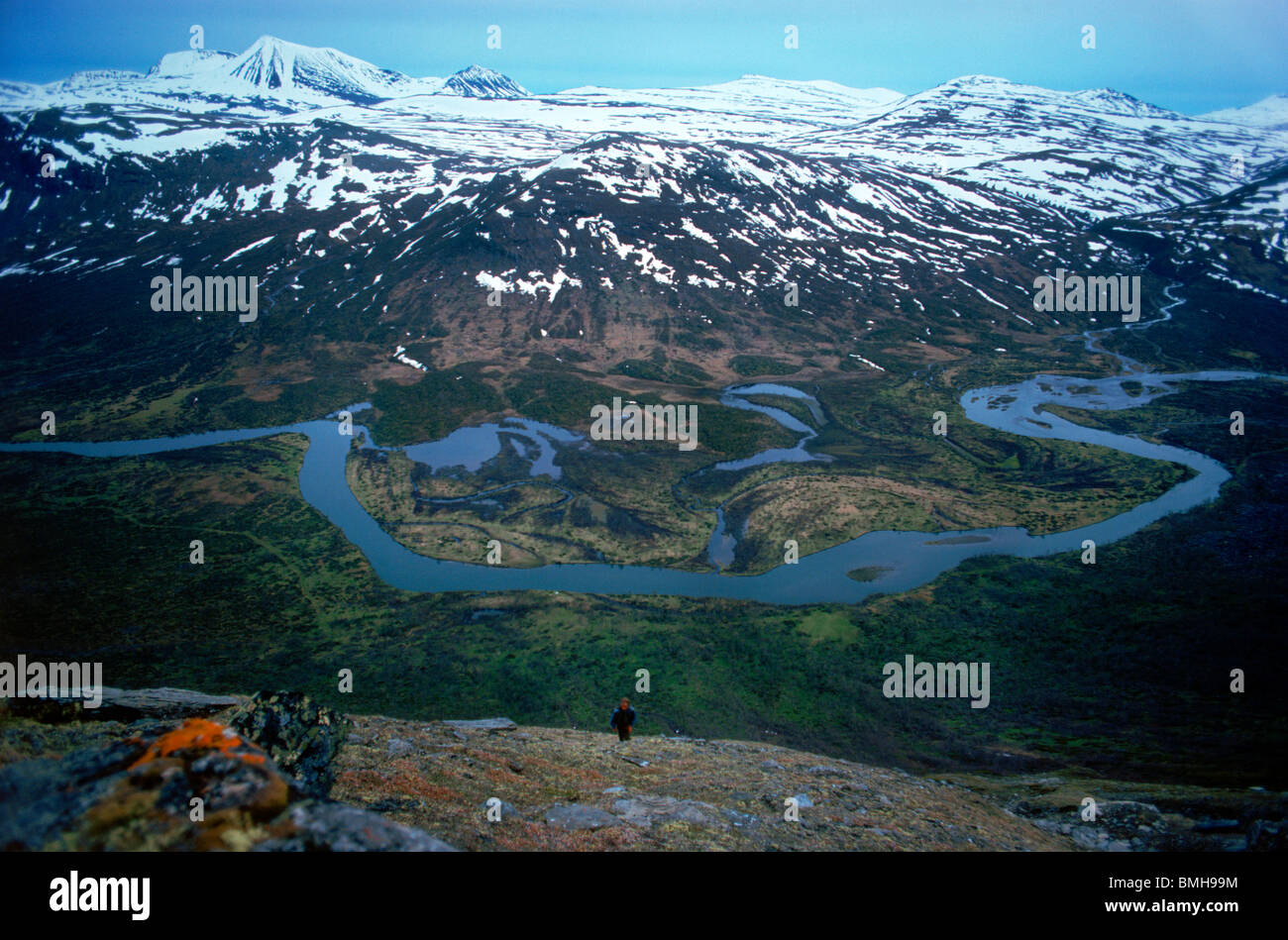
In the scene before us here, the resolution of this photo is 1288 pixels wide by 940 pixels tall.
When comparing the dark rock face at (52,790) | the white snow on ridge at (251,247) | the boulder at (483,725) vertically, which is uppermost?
the white snow on ridge at (251,247)

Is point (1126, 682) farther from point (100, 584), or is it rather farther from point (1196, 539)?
point (100, 584)

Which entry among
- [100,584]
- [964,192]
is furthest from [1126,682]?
[964,192]

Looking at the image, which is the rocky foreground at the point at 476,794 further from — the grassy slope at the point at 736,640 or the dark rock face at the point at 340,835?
the grassy slope at the point at 736,640

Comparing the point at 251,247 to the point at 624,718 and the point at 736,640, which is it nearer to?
the point at 736,640

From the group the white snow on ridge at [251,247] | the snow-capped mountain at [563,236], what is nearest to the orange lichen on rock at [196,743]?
the snow-capped mountain at [563,236]

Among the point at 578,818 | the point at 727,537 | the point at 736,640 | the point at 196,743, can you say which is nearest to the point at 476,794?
the point at 578,818

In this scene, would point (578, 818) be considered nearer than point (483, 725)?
Yes

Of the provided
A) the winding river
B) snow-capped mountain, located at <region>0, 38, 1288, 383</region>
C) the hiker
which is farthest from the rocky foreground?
snow-capped mountain, located at <region>0, 38, 1288, 383</region>
